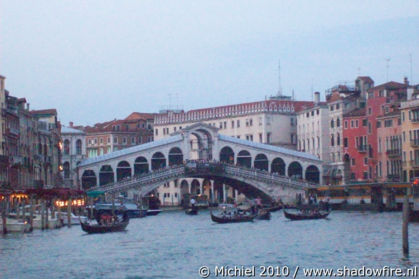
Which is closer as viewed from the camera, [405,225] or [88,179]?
[405,225]

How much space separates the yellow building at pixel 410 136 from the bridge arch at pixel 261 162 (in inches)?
520

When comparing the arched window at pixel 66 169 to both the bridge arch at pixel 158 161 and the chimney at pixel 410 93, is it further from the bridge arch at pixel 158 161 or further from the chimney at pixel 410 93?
the chimney at pixel 410 93

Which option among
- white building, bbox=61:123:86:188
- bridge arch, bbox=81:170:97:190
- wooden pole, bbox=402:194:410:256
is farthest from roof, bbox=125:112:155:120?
wooden pole, bbox=402:194:410:256

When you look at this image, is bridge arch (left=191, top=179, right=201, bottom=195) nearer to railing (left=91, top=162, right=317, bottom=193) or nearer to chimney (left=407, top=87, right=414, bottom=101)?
railing (left=91, top=162, right=317, bottom=193)

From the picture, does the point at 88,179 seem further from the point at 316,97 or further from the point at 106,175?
the point at 316,97

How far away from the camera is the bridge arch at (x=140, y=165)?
83250 mm

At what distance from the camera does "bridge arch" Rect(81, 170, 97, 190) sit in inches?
3209

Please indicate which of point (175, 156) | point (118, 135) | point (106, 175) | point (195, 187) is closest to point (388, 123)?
point (175, 156)

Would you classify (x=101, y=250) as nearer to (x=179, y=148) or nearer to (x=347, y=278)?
(x=347, y=278)

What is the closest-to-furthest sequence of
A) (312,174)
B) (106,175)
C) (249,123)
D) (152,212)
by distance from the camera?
(152,212), (106,175), (312,174), (249,123)

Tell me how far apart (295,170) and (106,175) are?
1248cm

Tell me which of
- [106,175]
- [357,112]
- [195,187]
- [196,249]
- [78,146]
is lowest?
[196,249]

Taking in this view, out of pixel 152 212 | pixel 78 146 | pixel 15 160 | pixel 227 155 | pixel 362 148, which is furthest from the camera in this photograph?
pixel 78 146

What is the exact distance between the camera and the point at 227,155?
85.2m
